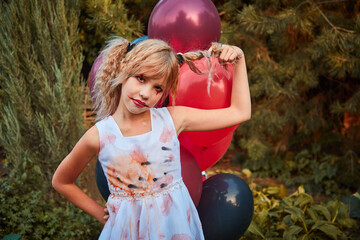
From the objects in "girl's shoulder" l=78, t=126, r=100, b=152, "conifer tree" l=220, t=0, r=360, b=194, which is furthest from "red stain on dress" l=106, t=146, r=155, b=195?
"conifer tree" l=220, t=0, r=360, b=194

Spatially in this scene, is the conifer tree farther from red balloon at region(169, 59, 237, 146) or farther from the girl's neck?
the girl's neck

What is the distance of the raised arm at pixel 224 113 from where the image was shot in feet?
4.91

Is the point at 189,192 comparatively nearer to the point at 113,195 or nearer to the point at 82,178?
the point at 113,195

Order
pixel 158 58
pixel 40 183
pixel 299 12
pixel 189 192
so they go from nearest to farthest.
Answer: pixel 158 58 < pixel 189 192 < pixel 40 183 < pixel 299 12

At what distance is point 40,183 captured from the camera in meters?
3.55

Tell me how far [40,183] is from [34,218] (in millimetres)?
590

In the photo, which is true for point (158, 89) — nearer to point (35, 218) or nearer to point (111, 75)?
point (111, 75)

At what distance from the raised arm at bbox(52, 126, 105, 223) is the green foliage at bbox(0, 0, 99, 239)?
5.83ft

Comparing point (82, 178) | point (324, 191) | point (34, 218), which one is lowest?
point (324, 191)

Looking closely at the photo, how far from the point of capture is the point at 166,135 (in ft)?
4.73

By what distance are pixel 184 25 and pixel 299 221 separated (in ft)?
7.27

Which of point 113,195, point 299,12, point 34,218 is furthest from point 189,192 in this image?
point 299,12

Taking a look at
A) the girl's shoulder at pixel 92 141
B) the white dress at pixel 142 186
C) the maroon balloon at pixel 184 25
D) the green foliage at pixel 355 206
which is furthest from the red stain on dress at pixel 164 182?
the green foliage at pixel 355 206

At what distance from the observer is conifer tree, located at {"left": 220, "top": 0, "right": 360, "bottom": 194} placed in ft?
12.8
